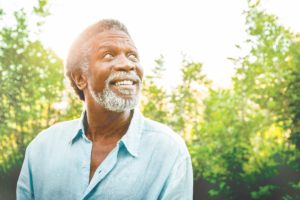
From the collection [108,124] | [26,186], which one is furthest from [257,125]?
[26,186]

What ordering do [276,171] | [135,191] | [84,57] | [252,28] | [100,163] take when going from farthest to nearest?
1. [252,28]
2. [276,171]
3. [84,57]
4. [100,163]
5. [135,191]

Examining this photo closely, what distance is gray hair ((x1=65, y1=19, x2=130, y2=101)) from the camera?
1.98 meters

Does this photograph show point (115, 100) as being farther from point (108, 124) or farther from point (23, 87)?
point (23, 87)

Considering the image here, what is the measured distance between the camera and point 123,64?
1854 millimetres

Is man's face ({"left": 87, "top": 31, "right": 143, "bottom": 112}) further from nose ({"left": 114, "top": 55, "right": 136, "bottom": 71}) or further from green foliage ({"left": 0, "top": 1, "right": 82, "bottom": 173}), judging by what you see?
green foliage ({"left": 0, "top": 1, "right": 82, "bottom": 173})

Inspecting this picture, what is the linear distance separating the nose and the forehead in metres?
0.07

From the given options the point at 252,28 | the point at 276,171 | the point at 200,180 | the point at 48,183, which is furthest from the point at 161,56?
the point at 48,183

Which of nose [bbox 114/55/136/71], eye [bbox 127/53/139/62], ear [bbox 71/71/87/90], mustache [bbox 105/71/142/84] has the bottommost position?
ear [bbox 71/71/87/90]

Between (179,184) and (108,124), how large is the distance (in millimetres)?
484

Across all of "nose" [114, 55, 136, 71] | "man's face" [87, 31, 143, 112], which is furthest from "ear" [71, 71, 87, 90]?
"nose" [114, 55, 136, 71]

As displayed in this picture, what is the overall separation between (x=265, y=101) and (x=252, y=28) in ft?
2.16

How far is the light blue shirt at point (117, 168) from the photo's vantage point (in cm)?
175

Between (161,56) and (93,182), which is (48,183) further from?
(161,56)

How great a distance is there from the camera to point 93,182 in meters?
1.79
